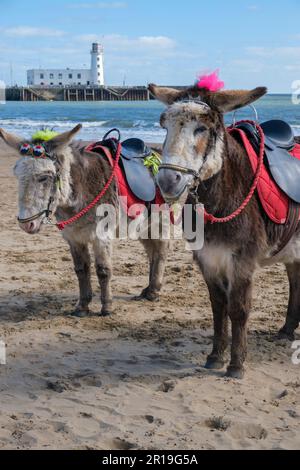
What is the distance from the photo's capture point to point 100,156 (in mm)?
6309

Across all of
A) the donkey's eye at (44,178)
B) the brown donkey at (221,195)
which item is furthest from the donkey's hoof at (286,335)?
the donkey's eye at (44,178)

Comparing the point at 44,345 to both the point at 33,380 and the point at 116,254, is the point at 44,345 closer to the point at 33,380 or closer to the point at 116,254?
A: the point at 33,380

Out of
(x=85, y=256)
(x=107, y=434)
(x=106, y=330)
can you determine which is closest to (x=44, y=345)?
(x=106, y=330)

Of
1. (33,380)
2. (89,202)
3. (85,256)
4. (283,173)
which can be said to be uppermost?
(283,173)

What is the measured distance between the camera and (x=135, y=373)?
4918 millimetres

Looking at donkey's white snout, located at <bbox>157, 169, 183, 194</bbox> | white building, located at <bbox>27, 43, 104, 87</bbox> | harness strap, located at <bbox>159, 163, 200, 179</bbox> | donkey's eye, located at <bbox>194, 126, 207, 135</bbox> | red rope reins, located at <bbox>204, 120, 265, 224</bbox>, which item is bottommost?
red rope reins, located at <bbox>204, 120, 265, 224</bbox>

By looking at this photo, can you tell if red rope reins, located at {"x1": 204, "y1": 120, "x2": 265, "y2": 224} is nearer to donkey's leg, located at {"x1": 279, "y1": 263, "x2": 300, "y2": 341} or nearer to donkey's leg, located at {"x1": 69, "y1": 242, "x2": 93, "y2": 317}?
donkey's leg, located at {"x1": 279, "y1": 263, "x2": 300, "y2": 341}

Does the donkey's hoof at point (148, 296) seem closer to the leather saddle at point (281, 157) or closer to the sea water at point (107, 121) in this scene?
the leather saddle at point (281, 157)

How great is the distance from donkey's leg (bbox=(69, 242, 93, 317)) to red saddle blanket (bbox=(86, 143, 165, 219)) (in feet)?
1.94

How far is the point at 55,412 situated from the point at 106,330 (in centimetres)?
178

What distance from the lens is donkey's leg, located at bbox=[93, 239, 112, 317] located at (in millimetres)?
6152

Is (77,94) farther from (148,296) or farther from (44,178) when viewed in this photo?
(44,178)

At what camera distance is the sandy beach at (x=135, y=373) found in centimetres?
390

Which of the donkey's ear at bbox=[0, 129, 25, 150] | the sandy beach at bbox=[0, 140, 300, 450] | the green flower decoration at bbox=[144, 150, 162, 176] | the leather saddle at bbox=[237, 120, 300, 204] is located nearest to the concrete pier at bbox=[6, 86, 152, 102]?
the green flower decoration at bbox=[144, 150, 162, 176]
